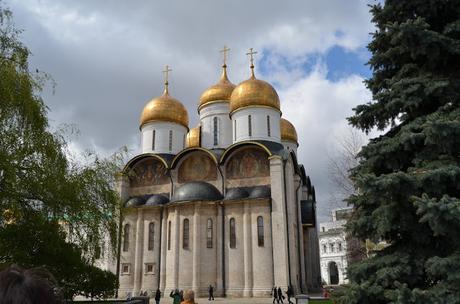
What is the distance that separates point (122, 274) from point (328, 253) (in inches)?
1468

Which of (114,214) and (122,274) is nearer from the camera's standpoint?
(114,214)

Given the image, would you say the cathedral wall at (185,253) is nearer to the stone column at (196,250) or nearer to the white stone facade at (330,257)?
the stone column at (196,250)

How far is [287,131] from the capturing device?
34594 mm

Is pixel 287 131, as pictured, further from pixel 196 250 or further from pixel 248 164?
pixel 196 250

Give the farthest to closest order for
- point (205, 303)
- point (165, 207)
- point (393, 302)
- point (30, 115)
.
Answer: point (165, 207) → point (205, 303) → point (30, 115) → point (393, 302)

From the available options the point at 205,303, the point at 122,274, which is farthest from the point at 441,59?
the point at 122,274

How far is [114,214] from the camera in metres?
11.9

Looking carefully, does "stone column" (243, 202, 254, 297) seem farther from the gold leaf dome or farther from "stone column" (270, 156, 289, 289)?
the gold leaf dome

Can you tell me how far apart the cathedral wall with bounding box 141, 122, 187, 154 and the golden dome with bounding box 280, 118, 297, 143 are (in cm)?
918

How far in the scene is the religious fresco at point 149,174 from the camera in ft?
87.3

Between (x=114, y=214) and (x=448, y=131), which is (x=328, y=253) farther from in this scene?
(x=448, y=131)

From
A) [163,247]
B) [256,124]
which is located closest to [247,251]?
[163,247]

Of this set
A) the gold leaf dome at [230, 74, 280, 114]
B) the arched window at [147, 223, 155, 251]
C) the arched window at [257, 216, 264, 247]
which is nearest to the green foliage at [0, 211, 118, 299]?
the arched window at [257, 216, 264, 247]

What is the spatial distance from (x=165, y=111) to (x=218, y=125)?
3757mm
